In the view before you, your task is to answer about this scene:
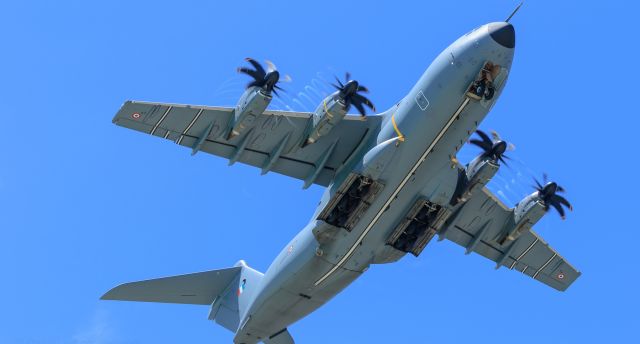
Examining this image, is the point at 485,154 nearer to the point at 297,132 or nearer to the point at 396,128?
the point at 396,128

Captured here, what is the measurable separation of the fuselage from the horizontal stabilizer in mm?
2223

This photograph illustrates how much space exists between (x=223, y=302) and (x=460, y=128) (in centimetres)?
1105

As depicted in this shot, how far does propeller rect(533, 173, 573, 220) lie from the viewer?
28578 mm

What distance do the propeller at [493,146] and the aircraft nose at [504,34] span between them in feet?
12.8

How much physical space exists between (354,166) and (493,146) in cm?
415

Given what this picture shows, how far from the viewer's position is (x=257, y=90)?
25359 mm

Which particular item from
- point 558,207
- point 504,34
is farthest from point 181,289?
point 504,34

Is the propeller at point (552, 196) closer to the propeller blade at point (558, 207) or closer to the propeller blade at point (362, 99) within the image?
the propeller blade at point (558, 207)

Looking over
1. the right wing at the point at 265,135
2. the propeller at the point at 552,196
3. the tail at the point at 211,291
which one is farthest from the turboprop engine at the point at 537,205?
the tail at the point at 211,291

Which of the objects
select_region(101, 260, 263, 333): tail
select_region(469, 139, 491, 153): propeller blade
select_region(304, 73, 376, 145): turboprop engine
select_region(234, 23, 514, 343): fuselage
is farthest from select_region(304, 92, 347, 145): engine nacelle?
select_region(101, 260, 263, 333): tail

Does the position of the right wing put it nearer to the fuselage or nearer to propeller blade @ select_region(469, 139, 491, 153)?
the fuselage

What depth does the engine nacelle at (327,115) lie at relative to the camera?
2586 cm

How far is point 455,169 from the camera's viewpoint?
1008 inches

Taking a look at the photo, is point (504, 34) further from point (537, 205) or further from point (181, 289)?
point (181, 289)
